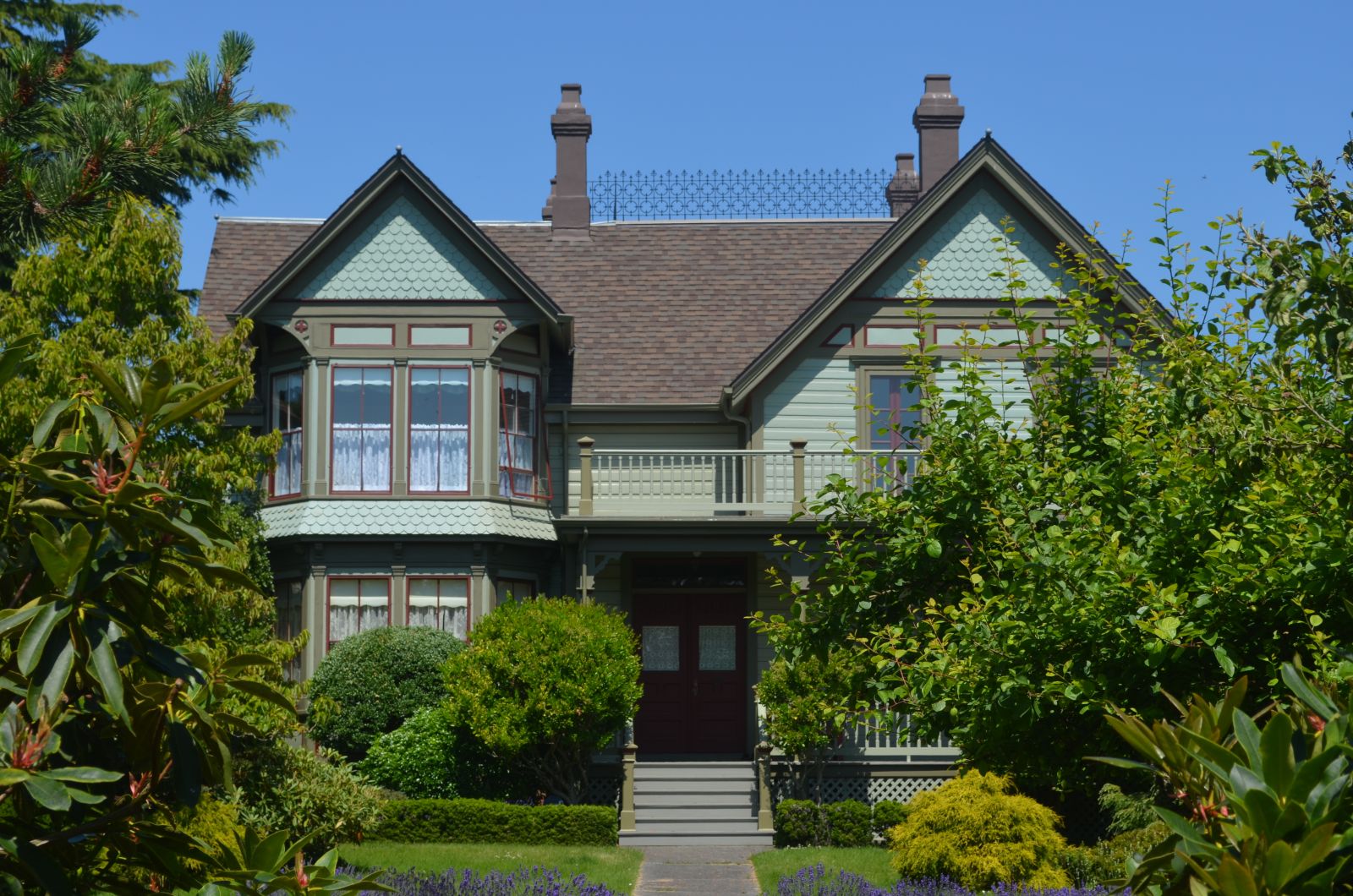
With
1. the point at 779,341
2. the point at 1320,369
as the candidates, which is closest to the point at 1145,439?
the point at 1320,369

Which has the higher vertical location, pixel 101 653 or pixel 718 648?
pixel 718 648

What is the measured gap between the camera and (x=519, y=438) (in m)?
23.7

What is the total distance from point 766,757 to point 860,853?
263 centimetres

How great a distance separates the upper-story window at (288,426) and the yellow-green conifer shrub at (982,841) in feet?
38.6

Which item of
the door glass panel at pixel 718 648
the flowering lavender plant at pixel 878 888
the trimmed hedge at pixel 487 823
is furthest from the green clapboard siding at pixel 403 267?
the flowering lavender plant at pixel 878 888

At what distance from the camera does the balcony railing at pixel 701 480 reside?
22250mm

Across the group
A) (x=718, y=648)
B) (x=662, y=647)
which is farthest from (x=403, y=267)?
(x=718, y=648)

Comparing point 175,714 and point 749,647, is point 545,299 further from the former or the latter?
point 175,714

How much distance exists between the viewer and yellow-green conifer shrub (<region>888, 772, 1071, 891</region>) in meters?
14.7

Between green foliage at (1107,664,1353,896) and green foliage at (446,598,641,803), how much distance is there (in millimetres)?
16248

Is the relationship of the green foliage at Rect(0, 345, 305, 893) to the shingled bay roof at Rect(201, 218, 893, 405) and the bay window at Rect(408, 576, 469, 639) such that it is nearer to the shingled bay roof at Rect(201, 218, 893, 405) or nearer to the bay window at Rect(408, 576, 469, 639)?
the bay window at Rect(408, 576, 469, 639)

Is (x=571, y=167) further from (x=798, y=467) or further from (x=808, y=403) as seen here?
(x=798, y=467)

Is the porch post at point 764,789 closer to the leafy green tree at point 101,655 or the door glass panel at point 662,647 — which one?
the door glass panel at point 662,647

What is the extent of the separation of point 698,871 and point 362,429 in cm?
895
